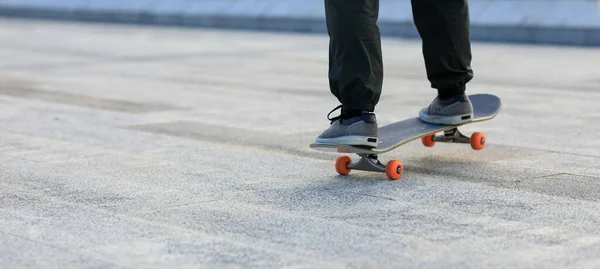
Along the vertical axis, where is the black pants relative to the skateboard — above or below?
above

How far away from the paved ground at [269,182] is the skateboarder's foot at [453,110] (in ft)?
0.63

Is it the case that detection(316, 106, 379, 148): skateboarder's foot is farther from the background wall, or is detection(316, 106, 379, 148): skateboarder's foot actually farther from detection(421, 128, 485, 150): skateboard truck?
the background wall

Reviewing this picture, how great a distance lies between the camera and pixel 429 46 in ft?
14.7

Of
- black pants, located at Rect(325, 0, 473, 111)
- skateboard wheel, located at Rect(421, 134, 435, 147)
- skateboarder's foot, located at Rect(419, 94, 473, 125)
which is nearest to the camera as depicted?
black pants, located at Rect(325, 0, 473, 111)

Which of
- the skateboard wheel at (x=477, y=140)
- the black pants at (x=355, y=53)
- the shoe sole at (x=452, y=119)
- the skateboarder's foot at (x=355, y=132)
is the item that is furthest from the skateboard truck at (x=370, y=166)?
the skateboard wheel at (x=477, y=140)

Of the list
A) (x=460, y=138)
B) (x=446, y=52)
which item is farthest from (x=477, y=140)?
(x=446, y=52)

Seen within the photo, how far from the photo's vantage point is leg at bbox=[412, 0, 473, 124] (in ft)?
14.5

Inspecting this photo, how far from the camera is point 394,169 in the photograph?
4.17 metres

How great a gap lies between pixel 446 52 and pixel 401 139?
435 mm

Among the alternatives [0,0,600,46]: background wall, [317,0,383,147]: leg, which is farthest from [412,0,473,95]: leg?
[0,0,600,46]: background wall

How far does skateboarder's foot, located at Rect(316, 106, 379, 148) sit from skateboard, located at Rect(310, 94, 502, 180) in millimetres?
25

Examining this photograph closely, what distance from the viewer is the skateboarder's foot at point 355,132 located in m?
4.09

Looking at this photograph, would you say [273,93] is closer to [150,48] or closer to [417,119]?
[417,119]

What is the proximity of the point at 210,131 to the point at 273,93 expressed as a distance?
200 cm
